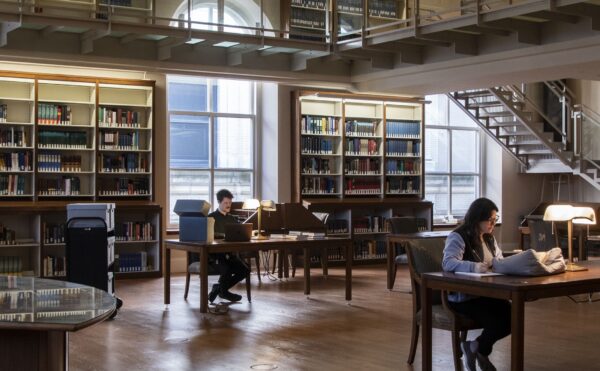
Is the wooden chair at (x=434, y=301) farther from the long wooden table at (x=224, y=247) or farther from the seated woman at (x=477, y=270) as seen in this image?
the long wooden table at (x=224, y=247)

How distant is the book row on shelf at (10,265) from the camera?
10.2 meters

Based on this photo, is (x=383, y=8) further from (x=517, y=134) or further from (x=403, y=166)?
(x=517, y=134)

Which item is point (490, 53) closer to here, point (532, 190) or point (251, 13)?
point (251, 13)

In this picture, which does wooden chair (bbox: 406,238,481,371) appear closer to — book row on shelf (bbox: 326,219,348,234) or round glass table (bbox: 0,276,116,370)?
round glass table (bbox: 0,276,116,370)

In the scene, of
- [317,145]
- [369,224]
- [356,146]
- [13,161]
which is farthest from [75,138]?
[369,224]

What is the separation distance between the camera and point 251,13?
1177 cm

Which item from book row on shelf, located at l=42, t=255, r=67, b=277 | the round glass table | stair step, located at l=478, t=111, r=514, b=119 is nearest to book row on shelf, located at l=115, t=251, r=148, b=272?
book row on shelf, located at l=42, t=255, r=67, b=277

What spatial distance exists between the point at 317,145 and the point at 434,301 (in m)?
7.26

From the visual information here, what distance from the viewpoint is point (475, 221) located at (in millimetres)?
5473

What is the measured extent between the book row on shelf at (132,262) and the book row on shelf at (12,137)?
1875 mm

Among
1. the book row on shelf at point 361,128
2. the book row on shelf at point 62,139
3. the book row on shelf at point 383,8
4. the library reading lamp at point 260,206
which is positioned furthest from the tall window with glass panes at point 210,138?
the book row on shelf at point 383,8

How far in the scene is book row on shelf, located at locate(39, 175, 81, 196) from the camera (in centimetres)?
1061

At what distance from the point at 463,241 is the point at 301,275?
6.23 metres

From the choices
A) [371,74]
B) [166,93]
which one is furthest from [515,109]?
[166,93]
